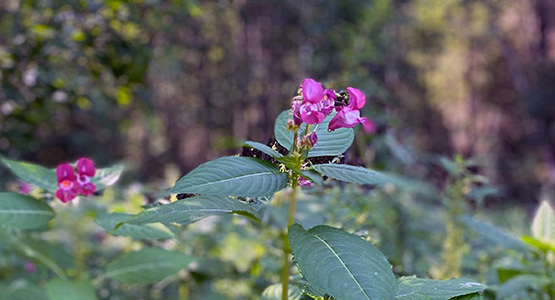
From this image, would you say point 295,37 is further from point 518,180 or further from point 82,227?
point 518,180

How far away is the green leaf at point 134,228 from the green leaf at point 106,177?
0.13 meters

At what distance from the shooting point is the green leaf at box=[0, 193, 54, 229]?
1.03 meters

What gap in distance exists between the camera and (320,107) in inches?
33.0

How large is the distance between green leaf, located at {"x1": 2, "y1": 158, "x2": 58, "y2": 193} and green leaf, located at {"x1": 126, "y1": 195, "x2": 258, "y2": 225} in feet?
1.78

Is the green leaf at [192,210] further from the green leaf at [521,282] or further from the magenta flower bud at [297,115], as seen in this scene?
the green leaf at [521,282]

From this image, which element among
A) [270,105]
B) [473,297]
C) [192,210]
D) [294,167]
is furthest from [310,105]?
[270,105]

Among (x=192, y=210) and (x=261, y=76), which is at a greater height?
(x=261, y=76)

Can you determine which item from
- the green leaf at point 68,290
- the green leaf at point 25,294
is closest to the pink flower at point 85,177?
the green leaf at point 68,290

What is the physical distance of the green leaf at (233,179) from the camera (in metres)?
0.69

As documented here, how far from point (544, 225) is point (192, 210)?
3.72 feet

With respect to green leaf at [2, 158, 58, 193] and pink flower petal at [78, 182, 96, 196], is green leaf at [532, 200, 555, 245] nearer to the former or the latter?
pink flower petal at [78, 182, 96, 196]

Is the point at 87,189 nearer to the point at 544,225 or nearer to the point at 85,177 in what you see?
the point at 85,177

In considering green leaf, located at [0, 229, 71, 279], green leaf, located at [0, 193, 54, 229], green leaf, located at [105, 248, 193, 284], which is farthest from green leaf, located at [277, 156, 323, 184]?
green leaf, located at [0, 229, 71, 279]

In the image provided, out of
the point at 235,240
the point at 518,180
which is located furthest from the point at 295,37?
the point at 518,180
